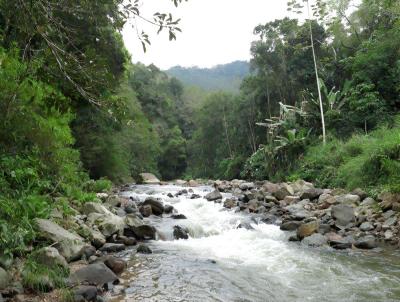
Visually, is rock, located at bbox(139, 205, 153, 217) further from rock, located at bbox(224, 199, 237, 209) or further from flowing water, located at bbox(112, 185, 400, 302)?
rock, located at bbox(224, 199, 237, 209)

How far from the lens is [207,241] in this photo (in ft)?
29.8

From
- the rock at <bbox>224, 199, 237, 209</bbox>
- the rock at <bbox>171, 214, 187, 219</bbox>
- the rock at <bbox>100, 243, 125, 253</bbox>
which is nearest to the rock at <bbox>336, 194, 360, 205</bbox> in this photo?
the rock at <bbox>224, 199, 237, 209</bbox>

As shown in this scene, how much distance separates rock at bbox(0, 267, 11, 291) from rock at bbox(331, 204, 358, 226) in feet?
25.2

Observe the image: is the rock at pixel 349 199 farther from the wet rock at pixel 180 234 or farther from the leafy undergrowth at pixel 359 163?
the wet rock at pixel 180 234

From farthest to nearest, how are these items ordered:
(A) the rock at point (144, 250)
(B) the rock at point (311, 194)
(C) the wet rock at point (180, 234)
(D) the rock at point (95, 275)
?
1. (B) the rock at point (311, 194)
2. (C) the wet rock at point (180, 234)
3. (A) the rock at point (144, 250)
4. (D) the rock at point (95, 275)

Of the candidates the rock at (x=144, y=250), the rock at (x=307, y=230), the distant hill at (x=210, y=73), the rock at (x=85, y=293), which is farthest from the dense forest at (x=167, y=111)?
the distant hill at (x=210, y=73)

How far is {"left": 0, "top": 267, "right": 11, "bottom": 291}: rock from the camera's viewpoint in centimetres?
446

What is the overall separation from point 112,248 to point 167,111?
44169 mm

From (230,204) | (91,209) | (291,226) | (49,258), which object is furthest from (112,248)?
(230,204)

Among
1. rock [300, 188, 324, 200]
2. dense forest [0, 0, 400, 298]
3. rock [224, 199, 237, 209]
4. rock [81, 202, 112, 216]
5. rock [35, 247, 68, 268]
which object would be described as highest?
dense forest [0, 0, 400, 298]

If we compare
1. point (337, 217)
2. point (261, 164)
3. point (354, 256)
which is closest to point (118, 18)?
point (354, 256)

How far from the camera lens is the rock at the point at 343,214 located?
9.61m

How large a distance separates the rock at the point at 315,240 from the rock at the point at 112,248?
Result: 160 inches

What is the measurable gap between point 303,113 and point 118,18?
20.4 m
